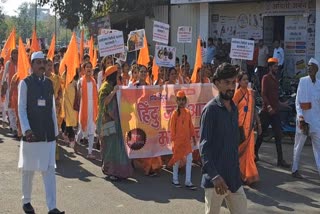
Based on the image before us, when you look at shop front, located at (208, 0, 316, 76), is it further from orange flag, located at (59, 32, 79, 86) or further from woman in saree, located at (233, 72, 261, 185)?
woman in saree, located at (233, 72, 261, 185)

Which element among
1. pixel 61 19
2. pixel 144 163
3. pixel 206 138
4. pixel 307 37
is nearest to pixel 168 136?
pixel 144 163

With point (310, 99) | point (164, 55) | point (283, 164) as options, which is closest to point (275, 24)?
point (164, 55)

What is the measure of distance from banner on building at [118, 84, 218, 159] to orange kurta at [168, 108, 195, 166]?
0.98m

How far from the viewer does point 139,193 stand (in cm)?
758

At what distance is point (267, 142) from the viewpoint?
12086 mm

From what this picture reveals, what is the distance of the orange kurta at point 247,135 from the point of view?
792 cm

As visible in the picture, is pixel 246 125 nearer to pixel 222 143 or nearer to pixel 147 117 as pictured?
pixel 147 117

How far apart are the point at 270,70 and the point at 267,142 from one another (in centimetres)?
290

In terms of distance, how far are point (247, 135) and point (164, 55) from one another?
2.98 metres

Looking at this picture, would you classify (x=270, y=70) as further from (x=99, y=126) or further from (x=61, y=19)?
(x=61, y=19)

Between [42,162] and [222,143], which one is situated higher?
[222,143]

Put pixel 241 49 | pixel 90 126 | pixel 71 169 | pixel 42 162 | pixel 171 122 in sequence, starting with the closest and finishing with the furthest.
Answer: pixel 42 162, pixel 171 122, pixel 71 169, pixel 241 49, pixel 90 126

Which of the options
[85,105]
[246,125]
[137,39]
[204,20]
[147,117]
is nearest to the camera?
[246,125]

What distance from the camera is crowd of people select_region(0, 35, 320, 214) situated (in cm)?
452
